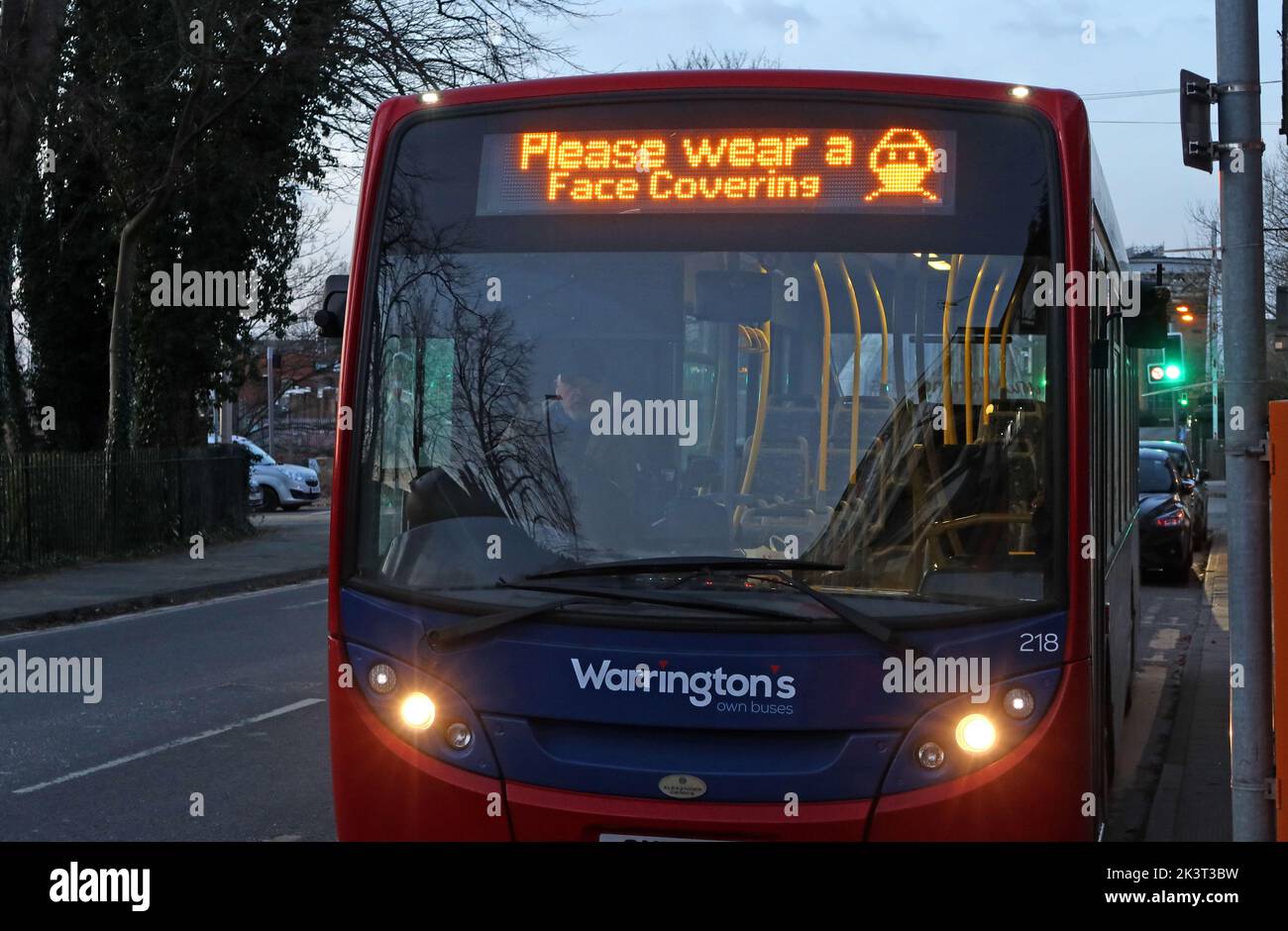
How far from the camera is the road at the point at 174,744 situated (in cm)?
695

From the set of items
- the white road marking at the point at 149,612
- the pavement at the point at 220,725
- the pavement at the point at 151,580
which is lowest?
the pavement at the point at 220,725

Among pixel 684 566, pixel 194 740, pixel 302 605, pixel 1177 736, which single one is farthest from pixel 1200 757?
pixel 302 605

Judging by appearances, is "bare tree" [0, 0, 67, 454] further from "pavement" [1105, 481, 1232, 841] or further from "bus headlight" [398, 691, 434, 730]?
"bus headlight" [398, 691, 434, 730]

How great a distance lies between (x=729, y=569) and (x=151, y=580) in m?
16.2

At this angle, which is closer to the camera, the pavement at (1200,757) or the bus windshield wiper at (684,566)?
the bus windshield wiper at (684,566)

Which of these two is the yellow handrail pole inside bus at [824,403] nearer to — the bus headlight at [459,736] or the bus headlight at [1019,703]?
the bus headlight at [1019,703]

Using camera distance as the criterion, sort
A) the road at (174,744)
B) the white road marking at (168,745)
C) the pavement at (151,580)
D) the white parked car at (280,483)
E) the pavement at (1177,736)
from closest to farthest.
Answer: the road at (174,744), the pavement at (1177,736), the white road marking at (168,745), the pavement at (151,580), the white parked car at (280,483)

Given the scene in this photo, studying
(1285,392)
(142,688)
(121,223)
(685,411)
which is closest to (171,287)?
(121,223)

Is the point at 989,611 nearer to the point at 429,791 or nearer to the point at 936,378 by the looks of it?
the point at 936,378

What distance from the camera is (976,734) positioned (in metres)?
4.25

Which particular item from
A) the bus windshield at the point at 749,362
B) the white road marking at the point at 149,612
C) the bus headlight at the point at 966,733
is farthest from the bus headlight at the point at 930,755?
the white road marking at the point at 149,612

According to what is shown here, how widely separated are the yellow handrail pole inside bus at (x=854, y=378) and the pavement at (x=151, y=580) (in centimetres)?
1189

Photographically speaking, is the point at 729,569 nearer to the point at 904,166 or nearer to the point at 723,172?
the point at 723,172

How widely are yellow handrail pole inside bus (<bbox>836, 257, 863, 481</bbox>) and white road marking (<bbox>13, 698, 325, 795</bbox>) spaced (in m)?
4.97
